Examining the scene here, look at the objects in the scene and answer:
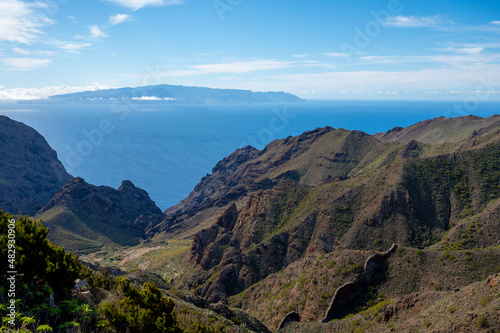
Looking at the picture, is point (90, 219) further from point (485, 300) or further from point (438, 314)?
point (485, 300)

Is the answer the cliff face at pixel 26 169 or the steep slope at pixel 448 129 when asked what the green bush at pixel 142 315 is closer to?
the cliff face at pixel 26 169

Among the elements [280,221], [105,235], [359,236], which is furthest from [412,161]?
[105,235]

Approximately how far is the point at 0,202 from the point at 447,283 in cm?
15386

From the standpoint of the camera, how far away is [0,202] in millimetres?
128375

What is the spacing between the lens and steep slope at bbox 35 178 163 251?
111 m

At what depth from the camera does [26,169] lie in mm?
159875

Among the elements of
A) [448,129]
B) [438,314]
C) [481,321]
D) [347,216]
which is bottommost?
[347,216]

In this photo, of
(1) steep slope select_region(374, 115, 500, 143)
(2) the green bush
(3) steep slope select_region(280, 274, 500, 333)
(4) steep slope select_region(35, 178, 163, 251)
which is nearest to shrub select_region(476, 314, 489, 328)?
(3) steep slope select_region(280, 274, 500, 333)

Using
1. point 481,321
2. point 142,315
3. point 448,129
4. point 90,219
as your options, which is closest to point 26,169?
point 90,219

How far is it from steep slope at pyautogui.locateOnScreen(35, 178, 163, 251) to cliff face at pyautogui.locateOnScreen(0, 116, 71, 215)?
59.2 ft

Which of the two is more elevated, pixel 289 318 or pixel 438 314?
pixel 438 314

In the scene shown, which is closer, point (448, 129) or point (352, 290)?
point (352, 290)

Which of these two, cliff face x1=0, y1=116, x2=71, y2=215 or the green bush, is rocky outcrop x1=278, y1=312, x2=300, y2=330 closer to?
the green bush

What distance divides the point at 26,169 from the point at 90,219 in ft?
205
